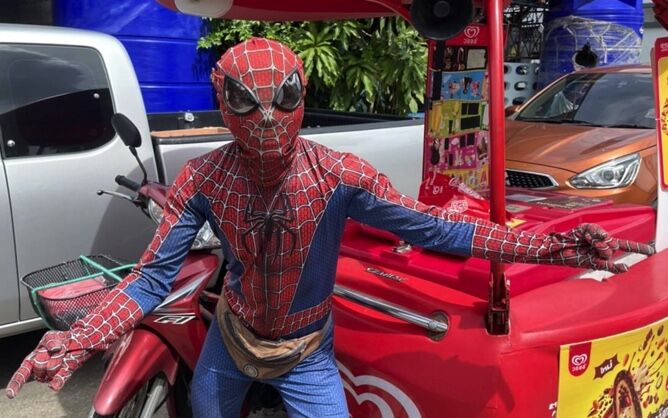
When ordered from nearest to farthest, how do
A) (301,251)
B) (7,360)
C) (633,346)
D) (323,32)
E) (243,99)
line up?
(243,99), (301,251), (633,346), (7,360), (323,32)

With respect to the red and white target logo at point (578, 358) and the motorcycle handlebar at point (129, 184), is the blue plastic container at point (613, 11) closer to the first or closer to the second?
the motorcycle handlebar at point (129, 184)

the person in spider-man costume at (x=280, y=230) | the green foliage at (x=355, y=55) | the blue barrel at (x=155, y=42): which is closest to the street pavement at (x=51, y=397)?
the person in spider-man costume at (x=280, y=230)

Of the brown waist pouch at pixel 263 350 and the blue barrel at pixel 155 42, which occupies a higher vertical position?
the blue barrel at pixel 155 42

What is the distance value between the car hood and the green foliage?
1.74m

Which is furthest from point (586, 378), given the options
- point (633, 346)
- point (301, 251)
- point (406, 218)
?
point (301, 251)

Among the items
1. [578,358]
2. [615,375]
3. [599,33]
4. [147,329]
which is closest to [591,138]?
[615,375]

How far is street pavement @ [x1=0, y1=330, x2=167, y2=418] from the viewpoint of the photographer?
10.8 feet

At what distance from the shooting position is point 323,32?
6.77 metres

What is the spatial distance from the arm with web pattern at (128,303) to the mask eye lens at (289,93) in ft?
1.16

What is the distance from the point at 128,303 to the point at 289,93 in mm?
650

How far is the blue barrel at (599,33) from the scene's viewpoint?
402 inches

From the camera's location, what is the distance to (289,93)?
1534 mm

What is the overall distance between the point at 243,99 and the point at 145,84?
4.93 metres

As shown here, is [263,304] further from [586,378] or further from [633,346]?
[633,346]
